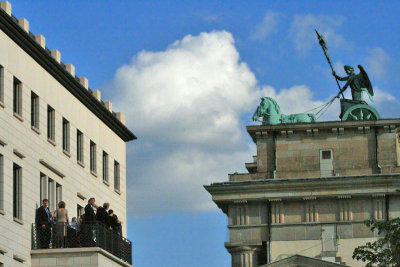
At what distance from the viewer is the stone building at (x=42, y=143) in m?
51.9

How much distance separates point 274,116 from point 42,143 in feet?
132

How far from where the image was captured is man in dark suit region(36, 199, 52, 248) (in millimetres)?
52500

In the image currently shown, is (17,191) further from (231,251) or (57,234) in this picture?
(231,251)

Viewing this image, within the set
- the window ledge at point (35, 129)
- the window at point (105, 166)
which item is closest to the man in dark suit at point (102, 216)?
the window ledge at point (35, 129)

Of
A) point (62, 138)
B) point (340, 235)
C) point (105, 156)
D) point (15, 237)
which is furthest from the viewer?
point (340, 235)

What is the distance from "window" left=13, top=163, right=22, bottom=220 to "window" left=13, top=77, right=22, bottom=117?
Result: 2216 millimetres

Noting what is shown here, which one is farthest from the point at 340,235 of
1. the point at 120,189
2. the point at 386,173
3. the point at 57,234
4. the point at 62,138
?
the point at 57,234

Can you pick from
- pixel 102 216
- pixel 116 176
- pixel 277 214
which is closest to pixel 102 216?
pixel 102 216

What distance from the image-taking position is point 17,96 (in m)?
54.0

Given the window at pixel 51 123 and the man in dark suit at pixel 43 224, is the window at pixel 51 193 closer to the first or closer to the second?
the window at pixel 51 123

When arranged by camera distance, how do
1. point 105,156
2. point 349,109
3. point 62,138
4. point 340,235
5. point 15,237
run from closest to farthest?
1. point 15,237
2. point 62,138
3. point 105,156
4. point 340,235
5. point 349,109

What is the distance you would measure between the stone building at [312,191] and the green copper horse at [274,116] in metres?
1.54

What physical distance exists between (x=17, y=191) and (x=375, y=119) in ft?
144

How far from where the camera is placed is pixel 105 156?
67625mm
